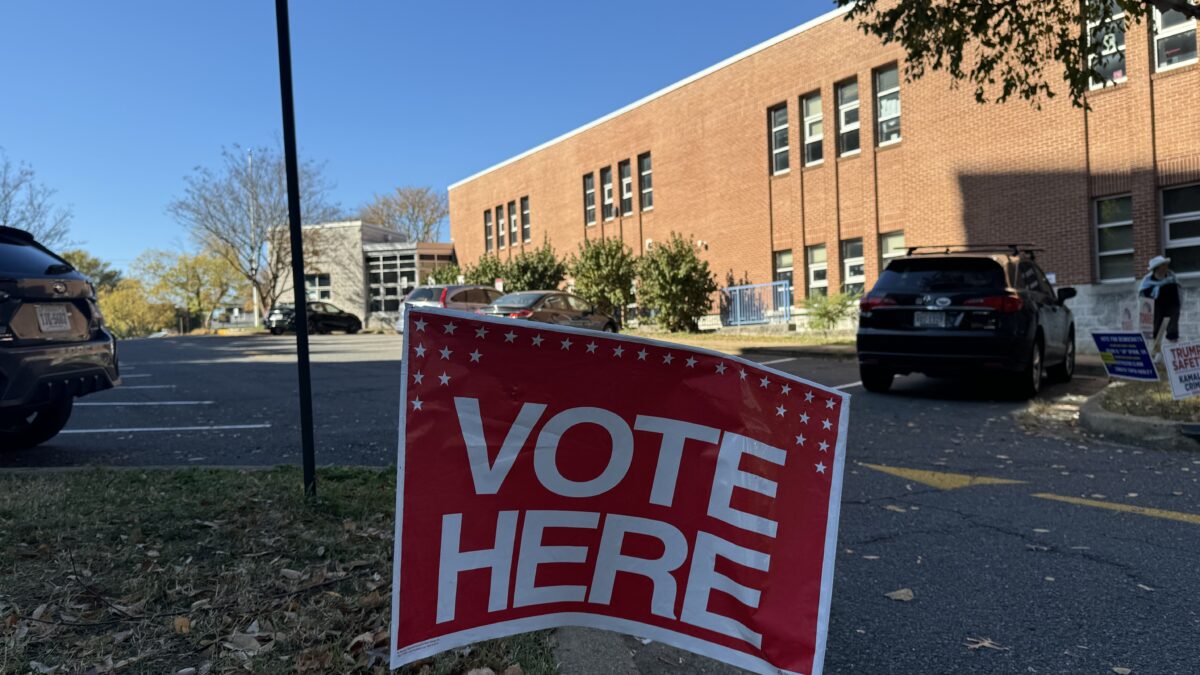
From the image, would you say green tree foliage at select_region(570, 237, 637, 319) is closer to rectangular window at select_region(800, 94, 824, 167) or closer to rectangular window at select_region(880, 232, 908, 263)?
rectangular window at select_region(800, 94, 824, 167)

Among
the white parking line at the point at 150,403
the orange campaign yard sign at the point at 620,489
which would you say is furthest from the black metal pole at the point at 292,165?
the white parking line at the point at 150,403

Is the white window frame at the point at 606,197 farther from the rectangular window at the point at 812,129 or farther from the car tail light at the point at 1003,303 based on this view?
the car tail light at the point at 1003,303

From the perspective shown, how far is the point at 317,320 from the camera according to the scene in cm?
3662

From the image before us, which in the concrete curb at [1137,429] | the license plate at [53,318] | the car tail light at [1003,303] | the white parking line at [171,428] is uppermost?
the license plate at [53,318]

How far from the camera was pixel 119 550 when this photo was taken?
3.52 meters

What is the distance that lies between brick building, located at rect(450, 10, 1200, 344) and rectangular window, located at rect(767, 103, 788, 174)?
2.2 inches

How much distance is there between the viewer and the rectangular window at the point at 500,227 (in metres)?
40.7

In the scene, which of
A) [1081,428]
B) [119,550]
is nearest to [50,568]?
[119,550]

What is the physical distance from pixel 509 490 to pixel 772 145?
80.1ft

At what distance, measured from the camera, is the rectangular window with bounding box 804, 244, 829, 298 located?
23.1 meters

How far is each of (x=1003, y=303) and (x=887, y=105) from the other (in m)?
14.3

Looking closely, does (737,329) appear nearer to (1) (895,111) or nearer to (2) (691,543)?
(1) (895,111)

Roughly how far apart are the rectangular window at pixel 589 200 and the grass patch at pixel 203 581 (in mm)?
29594

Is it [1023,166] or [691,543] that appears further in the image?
[1023,166]
